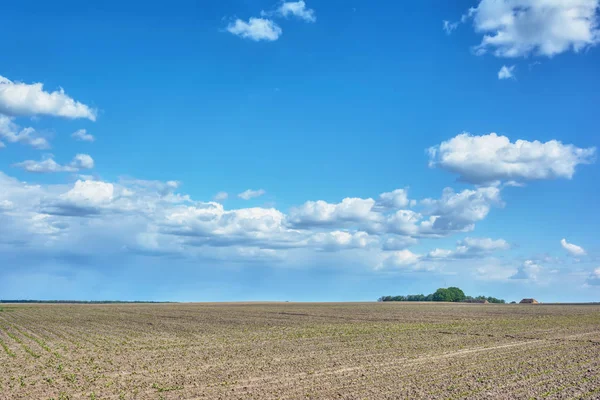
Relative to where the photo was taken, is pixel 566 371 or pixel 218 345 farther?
pixel 218 345

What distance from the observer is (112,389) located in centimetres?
2038

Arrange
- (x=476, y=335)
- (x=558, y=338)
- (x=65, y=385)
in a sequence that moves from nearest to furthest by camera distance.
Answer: (x=65, y=385)
(x=558, y=338)
(x=476, y=335)

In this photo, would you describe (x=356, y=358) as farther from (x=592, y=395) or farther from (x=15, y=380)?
(x=15, y=380)

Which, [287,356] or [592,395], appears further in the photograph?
[287,356]

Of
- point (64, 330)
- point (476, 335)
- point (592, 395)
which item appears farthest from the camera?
point (64, 330)

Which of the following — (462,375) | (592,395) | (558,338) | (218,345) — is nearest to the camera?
(592,395)

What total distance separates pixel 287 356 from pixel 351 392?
983 cm

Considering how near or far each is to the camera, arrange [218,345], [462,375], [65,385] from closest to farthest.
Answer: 1. [65,385]
2. [462,375]
3. [218,345]

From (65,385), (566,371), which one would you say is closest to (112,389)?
(65,385)

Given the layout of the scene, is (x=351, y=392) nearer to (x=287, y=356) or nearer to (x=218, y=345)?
(x=287, y=356)

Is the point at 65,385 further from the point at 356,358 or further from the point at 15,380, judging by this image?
the point at 356,358

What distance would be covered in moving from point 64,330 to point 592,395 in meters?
40.7

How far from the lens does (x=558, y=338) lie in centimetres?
3903

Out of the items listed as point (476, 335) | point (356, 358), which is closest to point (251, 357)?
point (356, 358)
